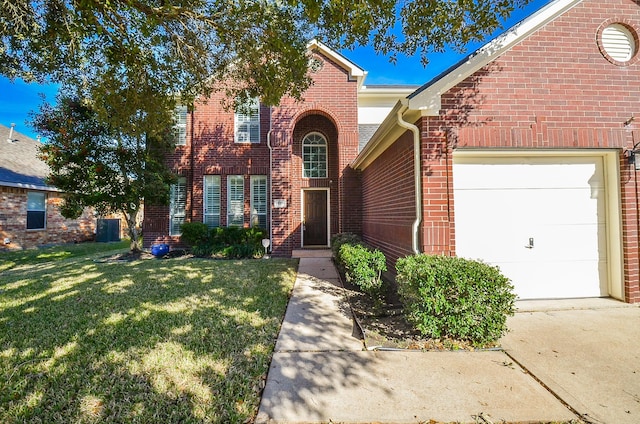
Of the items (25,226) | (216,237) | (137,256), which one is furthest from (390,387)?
(25,226)

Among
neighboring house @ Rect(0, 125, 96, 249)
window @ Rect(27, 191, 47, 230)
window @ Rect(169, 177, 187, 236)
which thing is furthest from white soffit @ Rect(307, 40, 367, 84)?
window @ Rect(27, 191, 47, 230)

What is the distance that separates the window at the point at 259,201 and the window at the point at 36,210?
445 inches

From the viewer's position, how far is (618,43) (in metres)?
4.63

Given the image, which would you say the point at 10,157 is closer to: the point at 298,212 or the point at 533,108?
the point at 298,212

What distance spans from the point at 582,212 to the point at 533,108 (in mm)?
1952

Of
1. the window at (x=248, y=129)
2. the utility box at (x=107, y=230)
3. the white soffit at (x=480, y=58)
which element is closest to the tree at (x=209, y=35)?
the white soffit at (x=480, y=58)

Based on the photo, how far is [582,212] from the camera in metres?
4.77

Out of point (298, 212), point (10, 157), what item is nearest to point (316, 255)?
point (298, 212)

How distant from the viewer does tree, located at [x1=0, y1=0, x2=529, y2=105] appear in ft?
14.1

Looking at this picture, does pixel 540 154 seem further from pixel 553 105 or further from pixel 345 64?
pixel 345 64

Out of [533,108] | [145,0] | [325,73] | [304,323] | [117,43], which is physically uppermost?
[325,73]

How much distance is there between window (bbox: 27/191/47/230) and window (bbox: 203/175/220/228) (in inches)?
374

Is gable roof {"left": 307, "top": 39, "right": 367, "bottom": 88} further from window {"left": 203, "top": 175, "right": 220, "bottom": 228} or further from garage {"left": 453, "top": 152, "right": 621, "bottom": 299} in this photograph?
garage {"left": 453, "top": 152, "right": 621, "bottom": 299}

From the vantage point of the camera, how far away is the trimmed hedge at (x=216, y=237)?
10.5 metres
